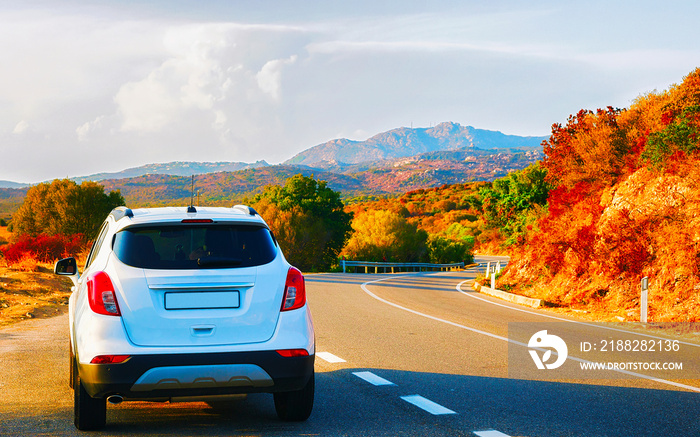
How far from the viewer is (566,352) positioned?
974 cm

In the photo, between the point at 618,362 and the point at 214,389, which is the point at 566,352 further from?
the point at 214,389

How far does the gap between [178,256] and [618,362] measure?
6.20m

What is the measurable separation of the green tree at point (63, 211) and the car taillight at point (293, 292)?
154 feet

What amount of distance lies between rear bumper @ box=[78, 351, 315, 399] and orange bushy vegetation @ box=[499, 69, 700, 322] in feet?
35.9

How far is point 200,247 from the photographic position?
6027 millimetres

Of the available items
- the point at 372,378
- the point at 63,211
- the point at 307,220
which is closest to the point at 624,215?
the point at 372,378

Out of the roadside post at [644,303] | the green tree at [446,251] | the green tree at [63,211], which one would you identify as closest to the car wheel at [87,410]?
the roadside post at [644,303]

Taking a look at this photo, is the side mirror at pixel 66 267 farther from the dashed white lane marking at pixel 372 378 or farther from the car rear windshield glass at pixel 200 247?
the dashed white lane marking at pixel 372 378

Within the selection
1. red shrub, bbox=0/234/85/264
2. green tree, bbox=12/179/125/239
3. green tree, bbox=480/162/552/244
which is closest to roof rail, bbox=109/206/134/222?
green tree, bbox=480/162/552/244

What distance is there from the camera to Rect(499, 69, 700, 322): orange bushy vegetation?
14734 mm

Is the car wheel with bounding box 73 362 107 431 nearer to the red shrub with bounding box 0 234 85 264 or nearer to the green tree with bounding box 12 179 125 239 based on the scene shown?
the red shrub with bounding box 0 234 85 264

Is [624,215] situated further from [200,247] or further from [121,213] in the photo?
[121,213]

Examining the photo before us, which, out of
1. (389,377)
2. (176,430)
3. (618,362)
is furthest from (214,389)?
(618,362)

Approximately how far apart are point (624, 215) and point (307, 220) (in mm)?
42374
